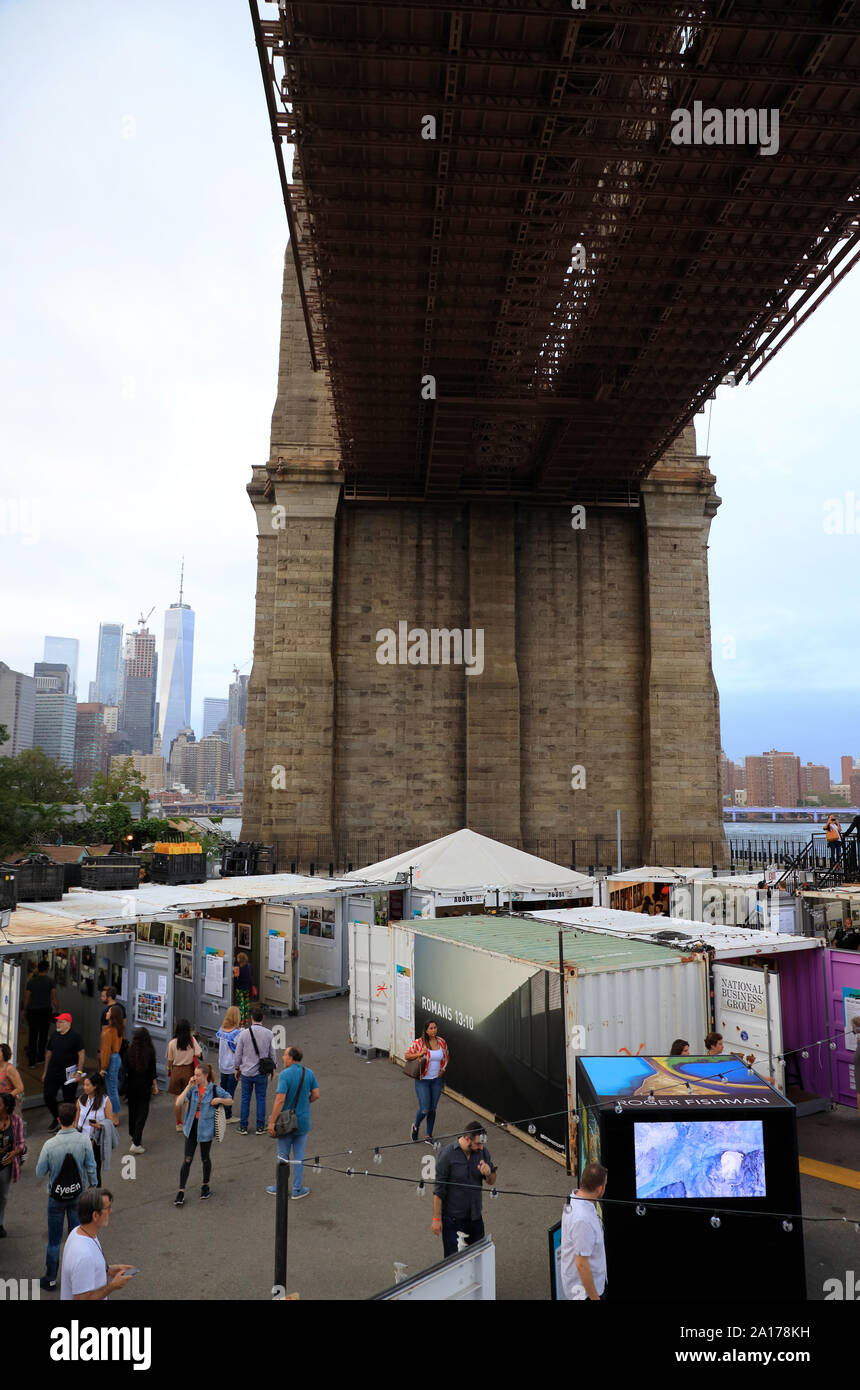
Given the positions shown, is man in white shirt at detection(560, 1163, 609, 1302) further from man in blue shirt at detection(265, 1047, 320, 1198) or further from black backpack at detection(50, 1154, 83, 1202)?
black backpack at detection(50, 1154, 83, 1202)

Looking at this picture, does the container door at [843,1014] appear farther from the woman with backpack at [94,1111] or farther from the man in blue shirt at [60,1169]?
the man in blue shirt at [60,1169]

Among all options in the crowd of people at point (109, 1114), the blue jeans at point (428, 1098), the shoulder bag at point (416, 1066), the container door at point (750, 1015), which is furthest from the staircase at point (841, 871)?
the crowd of people at point (109, 1114)

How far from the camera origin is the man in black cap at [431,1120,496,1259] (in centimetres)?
709

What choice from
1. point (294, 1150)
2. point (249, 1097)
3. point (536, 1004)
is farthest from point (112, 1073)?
point (536, 1004)

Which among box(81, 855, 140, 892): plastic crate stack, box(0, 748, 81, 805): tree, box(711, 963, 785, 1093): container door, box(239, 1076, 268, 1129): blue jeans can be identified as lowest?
box(239, 1076, 268, 1129): blue jeans

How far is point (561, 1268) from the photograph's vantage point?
19.9 ft

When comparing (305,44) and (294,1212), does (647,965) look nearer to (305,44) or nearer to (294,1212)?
(294,1212)

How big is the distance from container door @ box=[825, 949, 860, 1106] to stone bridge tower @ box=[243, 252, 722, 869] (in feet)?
77.4

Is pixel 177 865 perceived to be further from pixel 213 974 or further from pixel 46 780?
pixel 46 780

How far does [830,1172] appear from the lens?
1006 cm

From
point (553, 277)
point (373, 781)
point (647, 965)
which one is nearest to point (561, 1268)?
point (647, 965)

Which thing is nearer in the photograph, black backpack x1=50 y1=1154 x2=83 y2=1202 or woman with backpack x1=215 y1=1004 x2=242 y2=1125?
black backpack x1=50 y1=1154 x2=83 y2=1202

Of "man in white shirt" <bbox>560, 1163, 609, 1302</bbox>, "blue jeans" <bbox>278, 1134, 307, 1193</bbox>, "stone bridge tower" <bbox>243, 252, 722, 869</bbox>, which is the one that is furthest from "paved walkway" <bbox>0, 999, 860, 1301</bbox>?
"stone bridge tower" <bbox>243, 252, 722, 869</bbox>

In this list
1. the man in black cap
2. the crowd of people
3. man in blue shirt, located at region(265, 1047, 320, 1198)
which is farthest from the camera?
man in blue shirt, located at region(265, 1047, 320, 1198)
